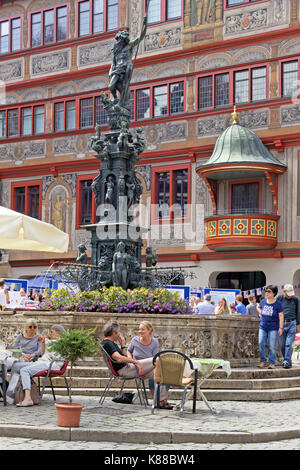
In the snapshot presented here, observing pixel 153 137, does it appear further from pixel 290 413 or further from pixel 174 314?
pixel 290 413

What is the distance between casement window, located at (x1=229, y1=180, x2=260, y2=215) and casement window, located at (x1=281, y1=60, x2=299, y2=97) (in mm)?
3323

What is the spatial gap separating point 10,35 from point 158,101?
8730mm

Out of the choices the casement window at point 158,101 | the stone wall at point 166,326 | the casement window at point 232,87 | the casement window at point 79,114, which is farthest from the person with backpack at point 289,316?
the casement window at point 79,114

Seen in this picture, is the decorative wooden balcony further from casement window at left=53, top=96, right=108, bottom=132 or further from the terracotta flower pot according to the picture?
the terracotta flower pot

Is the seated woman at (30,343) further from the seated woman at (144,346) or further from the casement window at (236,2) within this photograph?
the casement window at (236,2)

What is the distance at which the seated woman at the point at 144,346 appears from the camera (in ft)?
35.6

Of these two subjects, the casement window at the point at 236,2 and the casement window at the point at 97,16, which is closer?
the casement window at the point at 236,2

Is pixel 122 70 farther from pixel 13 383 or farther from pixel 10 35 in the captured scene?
pixel 10 35

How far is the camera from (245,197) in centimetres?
2828

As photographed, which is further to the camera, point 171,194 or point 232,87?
point 171,194

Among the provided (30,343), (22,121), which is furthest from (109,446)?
(22,121)

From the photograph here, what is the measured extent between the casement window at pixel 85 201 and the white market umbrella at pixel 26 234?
1764 centimetres

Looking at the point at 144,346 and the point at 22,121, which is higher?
the point at 22,121
